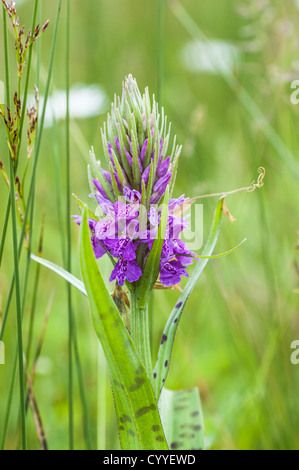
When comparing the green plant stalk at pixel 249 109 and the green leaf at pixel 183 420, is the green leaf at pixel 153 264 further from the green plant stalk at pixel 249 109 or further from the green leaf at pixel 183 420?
the green plant stalk at pixel 249 109

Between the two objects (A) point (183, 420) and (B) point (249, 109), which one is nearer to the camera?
(A) point (183, 420)

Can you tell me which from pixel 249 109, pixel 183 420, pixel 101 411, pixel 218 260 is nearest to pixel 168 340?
pixel 183 420

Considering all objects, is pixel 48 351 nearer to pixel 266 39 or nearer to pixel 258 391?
pixel 258 391

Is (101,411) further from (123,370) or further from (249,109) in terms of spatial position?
(249,109)

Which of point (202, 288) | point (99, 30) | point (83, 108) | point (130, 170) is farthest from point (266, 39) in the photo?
point (99, 30)

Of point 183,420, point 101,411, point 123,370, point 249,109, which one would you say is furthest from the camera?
point 249,109

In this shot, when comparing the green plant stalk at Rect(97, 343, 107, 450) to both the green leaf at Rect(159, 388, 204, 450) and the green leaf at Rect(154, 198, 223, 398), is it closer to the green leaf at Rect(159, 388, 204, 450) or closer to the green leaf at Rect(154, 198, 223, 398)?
the green leaf at Rect(159, 388, 204, 450)

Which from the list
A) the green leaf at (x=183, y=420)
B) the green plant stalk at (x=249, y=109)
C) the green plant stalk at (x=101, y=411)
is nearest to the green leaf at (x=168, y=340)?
the green leaf at (x=183, y=420)

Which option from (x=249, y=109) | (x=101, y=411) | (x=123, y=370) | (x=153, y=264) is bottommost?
(x=101, y=411)
